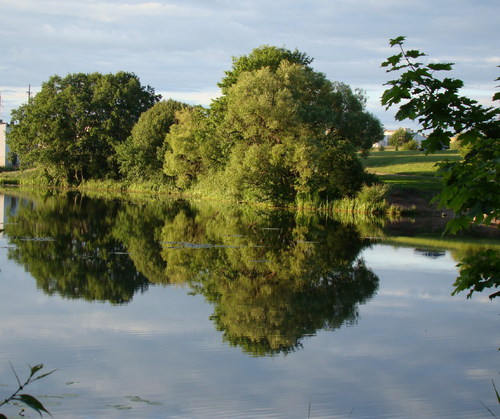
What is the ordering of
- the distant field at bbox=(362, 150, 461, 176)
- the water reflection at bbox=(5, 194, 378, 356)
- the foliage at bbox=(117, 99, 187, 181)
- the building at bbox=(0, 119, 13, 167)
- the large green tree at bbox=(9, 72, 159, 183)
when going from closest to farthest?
the water reflection at bbox=(5, 194, 378, 356) < the distant field at bbox=(362, 150, 461, 176) < the foliage at bbox=(117, 99, 187, 181) < the large green tree at bbox=(9, 72, 159, 183) < the building at bbox=(0, 119, 13, 167)

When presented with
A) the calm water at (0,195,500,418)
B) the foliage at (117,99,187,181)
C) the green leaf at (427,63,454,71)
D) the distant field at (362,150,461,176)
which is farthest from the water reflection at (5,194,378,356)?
the foliage at (117,99,187,181)

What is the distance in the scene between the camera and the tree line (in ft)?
134

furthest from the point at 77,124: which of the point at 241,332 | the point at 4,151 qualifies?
the point at 241,332

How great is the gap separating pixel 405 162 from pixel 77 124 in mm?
34274

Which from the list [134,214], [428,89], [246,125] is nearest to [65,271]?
[428,89]

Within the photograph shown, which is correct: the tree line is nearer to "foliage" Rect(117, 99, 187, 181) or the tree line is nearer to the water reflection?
"foliage" Rect(117, 99, 187, 181)

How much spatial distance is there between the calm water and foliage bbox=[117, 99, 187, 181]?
40283mm

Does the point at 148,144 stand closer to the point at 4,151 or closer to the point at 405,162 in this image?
the point at 405,162

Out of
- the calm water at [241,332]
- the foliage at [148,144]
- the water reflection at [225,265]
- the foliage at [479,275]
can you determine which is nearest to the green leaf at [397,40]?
the foliage at [479,275]

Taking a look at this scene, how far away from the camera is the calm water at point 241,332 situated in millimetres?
7461

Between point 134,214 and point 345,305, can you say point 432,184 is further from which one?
point 345,305

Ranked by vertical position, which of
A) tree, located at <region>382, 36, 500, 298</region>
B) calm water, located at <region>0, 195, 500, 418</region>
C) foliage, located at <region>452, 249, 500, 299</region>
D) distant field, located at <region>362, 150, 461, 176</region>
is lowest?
calm water, located at <region>0, 195, 500, 418</region>

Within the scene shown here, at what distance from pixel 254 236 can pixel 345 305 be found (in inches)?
470

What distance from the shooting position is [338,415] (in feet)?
23.2
